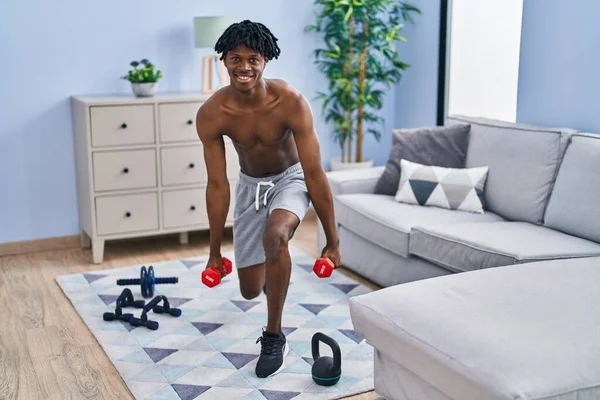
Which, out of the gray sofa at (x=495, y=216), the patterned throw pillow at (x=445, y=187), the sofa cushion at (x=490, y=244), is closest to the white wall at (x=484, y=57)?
the gray sofa at (x=495, y=216)

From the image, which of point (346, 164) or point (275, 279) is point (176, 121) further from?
point (275, 279)

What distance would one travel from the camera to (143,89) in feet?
14.9

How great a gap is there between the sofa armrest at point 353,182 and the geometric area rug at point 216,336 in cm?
46

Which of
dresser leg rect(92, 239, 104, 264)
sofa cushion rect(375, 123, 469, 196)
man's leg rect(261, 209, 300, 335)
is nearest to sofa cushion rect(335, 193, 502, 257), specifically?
sofa cushion rect(375, 123, 469, 196)

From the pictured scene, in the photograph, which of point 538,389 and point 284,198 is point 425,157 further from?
point 538,389

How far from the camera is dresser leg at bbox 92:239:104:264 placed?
449 centimetres

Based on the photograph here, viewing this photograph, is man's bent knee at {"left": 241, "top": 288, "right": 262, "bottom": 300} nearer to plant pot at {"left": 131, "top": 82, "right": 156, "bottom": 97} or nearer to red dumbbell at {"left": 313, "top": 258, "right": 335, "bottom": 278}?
red dumbbell at {"left": 313, "top": 258, "right": 335, "bottom": 278}

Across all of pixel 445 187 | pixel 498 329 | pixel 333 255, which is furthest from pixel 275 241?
pixel 445 187

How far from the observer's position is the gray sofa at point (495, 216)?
3.33 meters

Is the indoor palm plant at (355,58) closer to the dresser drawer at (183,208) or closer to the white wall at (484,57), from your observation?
the white wall at (484,57)

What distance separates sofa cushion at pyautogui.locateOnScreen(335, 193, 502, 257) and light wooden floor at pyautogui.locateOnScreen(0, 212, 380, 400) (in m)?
0.32

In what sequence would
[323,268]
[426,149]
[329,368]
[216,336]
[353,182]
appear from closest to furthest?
1. [323,268]
2. [329,368]
3. [216,336]
4. [426,149]
5. [353,182]

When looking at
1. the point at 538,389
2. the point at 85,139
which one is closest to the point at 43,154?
the point at 85,139

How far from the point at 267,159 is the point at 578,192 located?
1.38m
